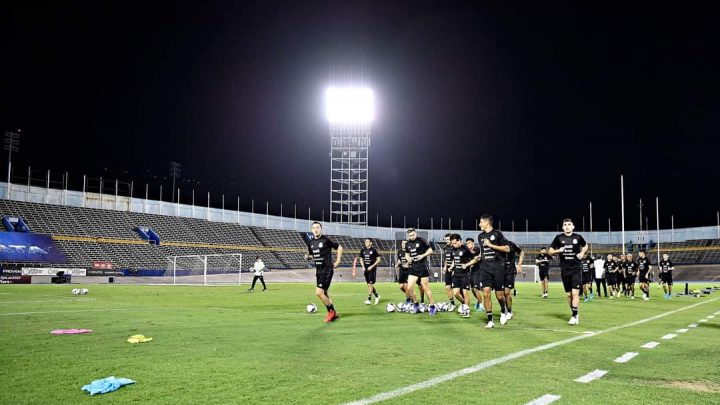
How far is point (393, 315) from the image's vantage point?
14.4 m

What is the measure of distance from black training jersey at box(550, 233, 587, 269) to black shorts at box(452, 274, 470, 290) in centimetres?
309

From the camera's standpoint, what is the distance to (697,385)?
564cm

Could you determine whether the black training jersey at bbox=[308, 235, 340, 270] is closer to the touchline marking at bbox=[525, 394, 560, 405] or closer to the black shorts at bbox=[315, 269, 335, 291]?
the black shorts at bbox=[315, 269, 335, 291]

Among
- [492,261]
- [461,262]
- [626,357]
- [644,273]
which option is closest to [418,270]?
[461,262]

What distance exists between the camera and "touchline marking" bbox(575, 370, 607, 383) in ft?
19.0

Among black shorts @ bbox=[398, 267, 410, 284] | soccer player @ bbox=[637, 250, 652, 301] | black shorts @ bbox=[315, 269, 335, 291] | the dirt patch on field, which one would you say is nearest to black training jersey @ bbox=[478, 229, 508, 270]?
black shorts @ bbox=[315, 269, 335, 291]

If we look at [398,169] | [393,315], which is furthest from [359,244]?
[393,315]

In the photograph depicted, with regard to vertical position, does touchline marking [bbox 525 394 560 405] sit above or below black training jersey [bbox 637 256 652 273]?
→ below

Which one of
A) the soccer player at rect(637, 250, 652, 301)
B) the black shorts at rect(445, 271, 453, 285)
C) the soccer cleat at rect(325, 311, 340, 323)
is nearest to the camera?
the soccer cleat at rect(325, 311, 340, 323)

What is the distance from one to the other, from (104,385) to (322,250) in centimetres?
788

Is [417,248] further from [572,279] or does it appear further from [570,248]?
[572,279]

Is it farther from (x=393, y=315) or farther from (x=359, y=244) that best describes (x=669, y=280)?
(x=359, y=244)

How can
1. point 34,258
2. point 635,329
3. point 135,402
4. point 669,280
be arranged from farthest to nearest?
point 34,258 < point 669,280 < point 635,329 < point 135,402

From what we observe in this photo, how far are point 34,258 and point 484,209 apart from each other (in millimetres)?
71625
